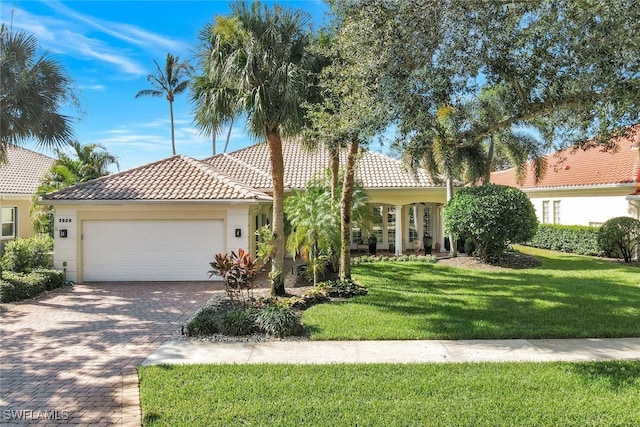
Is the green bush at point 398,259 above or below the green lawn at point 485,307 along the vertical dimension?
above

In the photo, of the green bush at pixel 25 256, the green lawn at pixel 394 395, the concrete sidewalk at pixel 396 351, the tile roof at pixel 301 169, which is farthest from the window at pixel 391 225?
the green lawn at pixel 394 395

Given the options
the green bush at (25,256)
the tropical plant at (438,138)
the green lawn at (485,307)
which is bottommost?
the green lawn at (485,307)

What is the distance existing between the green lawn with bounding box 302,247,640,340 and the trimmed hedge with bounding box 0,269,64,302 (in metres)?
8.44

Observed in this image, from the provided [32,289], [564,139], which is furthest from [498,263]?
[32,289]

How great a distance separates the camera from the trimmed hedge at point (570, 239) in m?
20.5

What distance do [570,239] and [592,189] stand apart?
288 cm

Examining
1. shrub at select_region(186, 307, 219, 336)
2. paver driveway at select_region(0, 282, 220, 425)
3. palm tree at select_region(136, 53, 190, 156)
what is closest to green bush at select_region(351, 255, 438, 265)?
paver driveway at select_region(0, 282, 220, 425)

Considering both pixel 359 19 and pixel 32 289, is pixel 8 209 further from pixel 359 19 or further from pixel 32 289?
pixel 359 19

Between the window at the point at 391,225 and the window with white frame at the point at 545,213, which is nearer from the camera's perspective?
the window at the point at 391,225

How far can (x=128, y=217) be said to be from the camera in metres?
14.7

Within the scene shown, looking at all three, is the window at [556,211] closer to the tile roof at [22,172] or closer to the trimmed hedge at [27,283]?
the trimmed hedge at [27,283]

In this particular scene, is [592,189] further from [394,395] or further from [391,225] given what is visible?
[394,395]

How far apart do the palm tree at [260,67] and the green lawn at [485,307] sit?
16.5 feet

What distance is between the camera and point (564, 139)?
9.37 m
